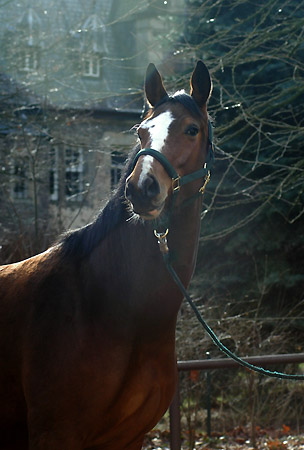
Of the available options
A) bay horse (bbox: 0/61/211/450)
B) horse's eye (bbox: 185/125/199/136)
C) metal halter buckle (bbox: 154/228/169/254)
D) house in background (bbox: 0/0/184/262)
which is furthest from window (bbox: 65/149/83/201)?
metal halter buckle (bbox: 154/228/169/254)

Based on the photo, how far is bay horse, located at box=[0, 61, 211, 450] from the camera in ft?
10.4

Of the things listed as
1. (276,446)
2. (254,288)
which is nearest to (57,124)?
(254,288)

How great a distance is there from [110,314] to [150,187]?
76cm

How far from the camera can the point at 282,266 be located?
38.3 feet

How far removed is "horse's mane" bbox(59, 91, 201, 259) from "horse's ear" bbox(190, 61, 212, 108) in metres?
0.10

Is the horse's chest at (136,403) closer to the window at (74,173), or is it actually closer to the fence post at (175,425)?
the fence post at (175,425)

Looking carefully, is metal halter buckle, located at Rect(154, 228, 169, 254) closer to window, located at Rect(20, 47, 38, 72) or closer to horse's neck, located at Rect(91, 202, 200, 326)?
horse's neck, located at Rect(91, 202, 200, 326)

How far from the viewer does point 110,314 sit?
3359mm

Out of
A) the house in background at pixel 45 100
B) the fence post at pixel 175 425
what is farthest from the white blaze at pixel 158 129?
the house in background at pixel 45 100

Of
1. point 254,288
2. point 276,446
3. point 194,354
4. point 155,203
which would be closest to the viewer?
point 155,203

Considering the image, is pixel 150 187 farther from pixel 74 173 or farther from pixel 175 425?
pixel 74 173

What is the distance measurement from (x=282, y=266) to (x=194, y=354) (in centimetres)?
350

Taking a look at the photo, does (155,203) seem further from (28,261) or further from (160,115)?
(28,261)

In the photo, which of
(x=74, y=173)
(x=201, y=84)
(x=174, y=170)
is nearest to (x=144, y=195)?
(x=174, y=170)
